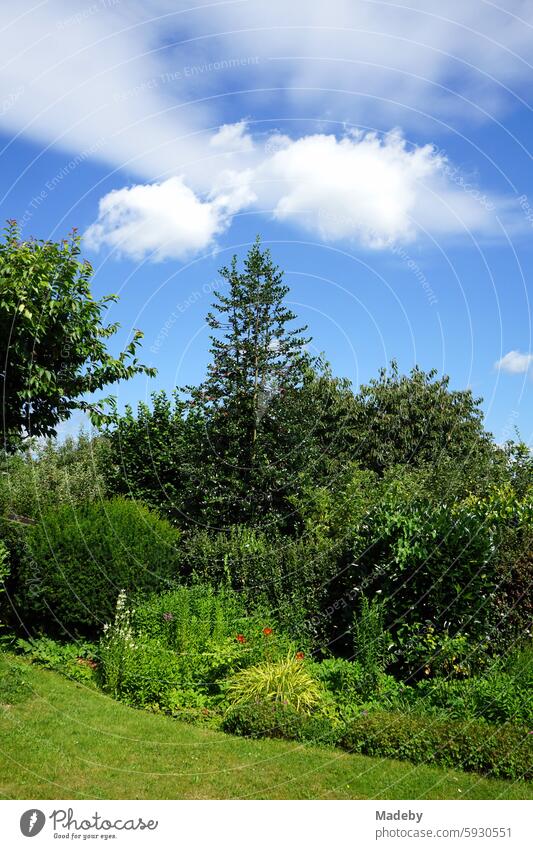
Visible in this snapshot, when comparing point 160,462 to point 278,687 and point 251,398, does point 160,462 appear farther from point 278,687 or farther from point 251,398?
point 278,687

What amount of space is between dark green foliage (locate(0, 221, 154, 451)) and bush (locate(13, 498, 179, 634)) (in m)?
1.84

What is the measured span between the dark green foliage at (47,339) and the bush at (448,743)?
22.9ft

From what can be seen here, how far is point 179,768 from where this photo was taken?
6.65m

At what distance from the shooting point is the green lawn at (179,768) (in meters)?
6.06

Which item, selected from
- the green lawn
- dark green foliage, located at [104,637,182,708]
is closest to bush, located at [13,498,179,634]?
dark green foliage, located at [104,637,182,708]

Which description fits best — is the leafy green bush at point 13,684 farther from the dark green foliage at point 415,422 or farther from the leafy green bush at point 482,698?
the dark green foliage at point 415,422

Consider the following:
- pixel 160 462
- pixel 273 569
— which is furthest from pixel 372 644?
pixel 160 462

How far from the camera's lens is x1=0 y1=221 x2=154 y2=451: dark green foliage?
34.4ft

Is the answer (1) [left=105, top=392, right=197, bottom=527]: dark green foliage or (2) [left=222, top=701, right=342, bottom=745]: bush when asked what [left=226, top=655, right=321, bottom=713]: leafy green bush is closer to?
(2) [left=222, top=701, right=342, bottom=745]: bush

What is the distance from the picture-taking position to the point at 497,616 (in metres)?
9.65

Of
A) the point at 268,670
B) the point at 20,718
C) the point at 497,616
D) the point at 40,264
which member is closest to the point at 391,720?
the point at 268,670

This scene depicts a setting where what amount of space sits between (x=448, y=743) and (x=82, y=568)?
691 cm

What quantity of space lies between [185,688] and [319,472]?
8.73m
